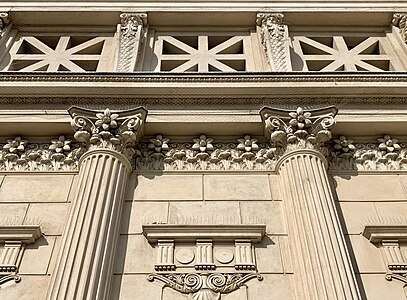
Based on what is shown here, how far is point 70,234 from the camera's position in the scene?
7906 mm

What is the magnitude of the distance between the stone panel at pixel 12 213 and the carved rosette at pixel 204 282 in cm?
262

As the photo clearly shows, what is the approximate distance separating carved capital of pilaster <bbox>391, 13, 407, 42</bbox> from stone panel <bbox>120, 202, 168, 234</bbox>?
7.67m

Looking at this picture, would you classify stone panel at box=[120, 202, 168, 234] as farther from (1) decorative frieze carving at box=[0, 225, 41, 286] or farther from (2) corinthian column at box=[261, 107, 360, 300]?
(2) corinthian column at box=[261, 107, 360, 300]

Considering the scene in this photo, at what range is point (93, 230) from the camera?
311 inches

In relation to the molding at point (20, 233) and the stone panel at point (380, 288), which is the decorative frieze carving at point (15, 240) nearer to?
the molding at point (20, 233)

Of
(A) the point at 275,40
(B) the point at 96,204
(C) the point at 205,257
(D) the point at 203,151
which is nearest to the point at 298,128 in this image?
(D) the point at 203,151

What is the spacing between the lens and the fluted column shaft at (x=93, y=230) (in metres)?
7.13

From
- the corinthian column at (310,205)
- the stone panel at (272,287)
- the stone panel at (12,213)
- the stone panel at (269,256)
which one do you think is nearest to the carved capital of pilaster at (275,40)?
the corinthian column at (310,205)

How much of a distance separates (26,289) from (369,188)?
606 centimetres

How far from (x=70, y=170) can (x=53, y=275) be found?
2546 millimetres

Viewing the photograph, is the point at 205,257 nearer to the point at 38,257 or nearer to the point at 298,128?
the point at 38,257

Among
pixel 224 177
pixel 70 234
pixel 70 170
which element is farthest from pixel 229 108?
pixel 70 234

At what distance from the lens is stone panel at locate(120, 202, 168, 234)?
8648 mm

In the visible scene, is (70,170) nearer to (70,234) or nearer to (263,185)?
(70,234)
